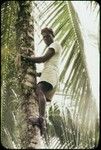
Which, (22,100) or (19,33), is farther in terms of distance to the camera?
(19,33)

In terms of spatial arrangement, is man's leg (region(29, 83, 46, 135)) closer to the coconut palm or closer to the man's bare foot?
the man's bare foot

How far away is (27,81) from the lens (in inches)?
158

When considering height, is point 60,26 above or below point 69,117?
above

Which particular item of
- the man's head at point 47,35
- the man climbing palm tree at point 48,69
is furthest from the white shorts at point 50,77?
the man's head at point 47,35

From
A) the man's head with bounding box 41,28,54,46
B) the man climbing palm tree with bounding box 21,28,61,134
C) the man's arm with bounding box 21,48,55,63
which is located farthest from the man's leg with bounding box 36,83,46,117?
the man's head with bounding box 41,28,54,46

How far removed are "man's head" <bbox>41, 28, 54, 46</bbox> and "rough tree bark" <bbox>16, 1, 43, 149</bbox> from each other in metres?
0.14

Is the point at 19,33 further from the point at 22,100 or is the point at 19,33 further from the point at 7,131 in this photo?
the point at 7,131

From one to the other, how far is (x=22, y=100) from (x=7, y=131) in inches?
76.4

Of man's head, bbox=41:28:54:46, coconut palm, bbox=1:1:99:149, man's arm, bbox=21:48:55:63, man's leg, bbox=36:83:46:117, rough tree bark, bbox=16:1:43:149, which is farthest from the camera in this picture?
coconut palm, bbox=1:1:99:149

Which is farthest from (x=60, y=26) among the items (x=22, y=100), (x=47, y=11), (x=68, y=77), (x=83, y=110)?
(x=22, y=100)

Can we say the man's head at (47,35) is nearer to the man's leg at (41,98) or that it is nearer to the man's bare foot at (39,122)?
the man's leg at (41,98)

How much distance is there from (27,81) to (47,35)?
0.52 meters

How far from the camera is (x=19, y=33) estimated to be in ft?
13.9

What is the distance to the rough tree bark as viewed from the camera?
380cm
